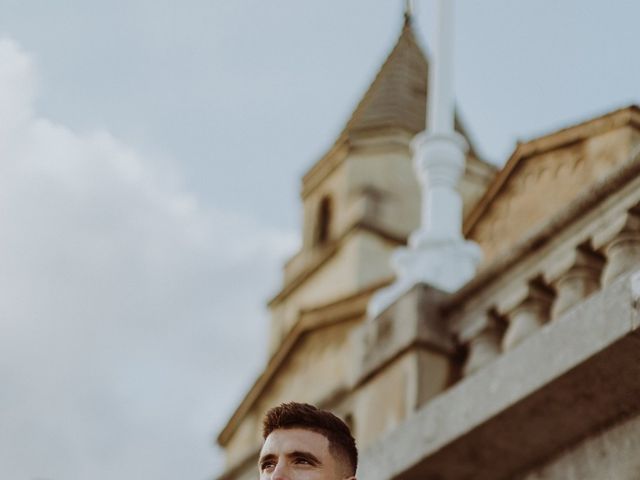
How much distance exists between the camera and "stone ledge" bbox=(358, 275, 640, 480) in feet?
14.3

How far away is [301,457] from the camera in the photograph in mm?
3078

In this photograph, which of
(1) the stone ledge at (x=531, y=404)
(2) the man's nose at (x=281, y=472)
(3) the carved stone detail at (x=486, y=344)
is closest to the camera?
(2) the man's nose at (x=281, y=472)

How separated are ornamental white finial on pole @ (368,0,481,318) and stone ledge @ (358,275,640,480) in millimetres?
949

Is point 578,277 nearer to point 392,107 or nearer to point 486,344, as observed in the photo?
point 486,344

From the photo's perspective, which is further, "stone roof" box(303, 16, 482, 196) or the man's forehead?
"stone roof" box(303, 16, 482, 196)

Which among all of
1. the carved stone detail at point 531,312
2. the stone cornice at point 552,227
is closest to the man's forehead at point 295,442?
the stone cornice at point 552,227

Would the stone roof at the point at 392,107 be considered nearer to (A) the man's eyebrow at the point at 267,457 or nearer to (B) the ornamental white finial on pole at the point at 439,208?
(B) the ornamental white finial on pole at the point at 439,208

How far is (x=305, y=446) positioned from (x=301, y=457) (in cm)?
3

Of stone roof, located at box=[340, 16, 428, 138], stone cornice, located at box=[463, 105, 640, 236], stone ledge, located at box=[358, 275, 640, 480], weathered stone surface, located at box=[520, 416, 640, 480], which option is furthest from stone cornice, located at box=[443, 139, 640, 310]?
stone roof, located at box=[340, 16, 428, 138]

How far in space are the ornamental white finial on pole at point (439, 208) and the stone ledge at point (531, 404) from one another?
0.95 meters

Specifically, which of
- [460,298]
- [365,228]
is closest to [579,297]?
[460,298]

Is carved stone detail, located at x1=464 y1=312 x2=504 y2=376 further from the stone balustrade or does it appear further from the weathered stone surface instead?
the weathered stone surface

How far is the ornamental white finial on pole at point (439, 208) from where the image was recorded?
632 centimetres

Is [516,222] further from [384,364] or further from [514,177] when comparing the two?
[384,364]
